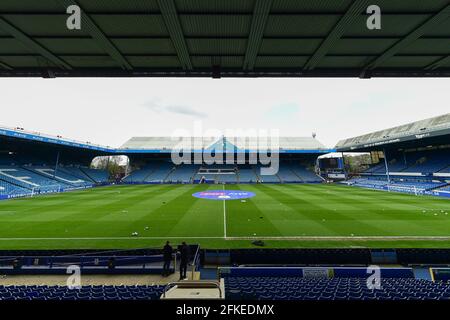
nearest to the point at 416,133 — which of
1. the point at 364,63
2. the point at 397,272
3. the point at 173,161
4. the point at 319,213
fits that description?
the point at 319,213

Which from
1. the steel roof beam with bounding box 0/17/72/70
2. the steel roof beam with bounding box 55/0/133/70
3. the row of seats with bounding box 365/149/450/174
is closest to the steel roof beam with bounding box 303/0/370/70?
the steel roof beam with bounding box 55/0/133/70

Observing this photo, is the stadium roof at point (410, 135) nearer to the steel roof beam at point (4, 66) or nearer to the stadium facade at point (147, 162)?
the stadium facade at point (147, 162)

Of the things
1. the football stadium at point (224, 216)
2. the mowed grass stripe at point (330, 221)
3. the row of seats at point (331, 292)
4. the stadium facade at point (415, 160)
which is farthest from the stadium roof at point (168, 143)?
the row of seats at point (331, 292)

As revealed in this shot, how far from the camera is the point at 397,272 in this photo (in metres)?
10.5

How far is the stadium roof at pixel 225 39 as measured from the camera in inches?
225

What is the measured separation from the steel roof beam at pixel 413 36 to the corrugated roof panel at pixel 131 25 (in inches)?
284

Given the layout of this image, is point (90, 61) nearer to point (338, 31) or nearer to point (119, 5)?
point (119, 5)

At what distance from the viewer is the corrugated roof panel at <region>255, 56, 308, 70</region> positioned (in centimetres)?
802

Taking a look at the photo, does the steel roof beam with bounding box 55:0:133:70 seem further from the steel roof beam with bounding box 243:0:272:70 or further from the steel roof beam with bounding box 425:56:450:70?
the steel roof beam with bounding box 425:56:450:70

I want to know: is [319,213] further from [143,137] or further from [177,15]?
[143,137]

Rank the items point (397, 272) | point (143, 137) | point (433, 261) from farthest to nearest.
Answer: point (143, 137), point (433, 261), point (397, 272)

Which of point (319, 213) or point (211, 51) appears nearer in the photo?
point (211, 51)
